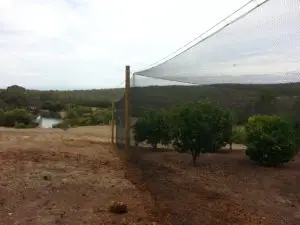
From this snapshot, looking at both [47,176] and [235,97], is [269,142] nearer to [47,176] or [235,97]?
[235,97]

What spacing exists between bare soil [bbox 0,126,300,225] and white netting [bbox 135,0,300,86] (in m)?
1.36

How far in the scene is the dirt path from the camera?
502 centimetres

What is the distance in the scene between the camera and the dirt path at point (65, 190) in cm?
502

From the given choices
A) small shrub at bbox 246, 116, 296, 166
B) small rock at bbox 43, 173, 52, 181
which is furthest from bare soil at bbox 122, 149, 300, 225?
small rock at bbox 43, 173, 52, 181

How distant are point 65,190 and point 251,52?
11.1ft

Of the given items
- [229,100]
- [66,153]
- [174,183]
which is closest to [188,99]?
[229,100]

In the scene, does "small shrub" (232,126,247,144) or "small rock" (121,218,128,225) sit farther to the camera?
"small shrub" (232,126,247,144)

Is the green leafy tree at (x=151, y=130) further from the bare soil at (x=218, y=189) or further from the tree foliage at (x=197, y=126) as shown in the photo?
the tree foliage at (x=197, y=126)

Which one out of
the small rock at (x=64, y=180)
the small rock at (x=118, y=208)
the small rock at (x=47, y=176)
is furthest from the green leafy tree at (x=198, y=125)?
the small rock at (x=118, y=208)

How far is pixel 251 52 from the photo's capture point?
427 centimetres

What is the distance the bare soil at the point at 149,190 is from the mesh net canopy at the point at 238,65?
3.47 ft

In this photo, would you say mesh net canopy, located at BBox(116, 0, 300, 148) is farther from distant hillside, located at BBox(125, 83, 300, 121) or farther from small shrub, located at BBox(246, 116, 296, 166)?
small shrub, located at BBox(246, 116, 296, 166)

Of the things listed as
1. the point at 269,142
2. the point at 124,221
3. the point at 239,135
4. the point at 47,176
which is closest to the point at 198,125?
the point at 269,142

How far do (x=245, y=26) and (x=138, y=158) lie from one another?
501cm
